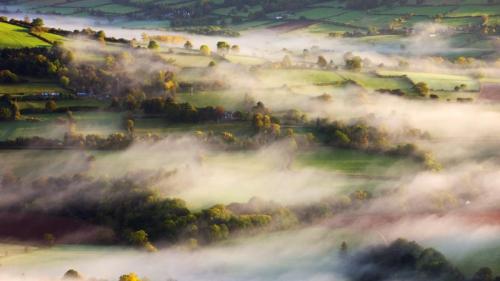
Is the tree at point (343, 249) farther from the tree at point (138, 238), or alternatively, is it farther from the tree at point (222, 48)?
the tree at point (222, 48)

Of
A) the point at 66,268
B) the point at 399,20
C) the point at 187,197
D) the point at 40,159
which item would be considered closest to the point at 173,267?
the point at 66,268

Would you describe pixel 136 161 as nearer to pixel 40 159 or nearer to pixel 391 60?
pixel 40 159

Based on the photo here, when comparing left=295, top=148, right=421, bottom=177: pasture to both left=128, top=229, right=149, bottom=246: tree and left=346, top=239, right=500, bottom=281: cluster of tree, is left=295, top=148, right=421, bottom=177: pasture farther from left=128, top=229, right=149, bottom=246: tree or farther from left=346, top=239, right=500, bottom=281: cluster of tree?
left=128, top=229, right=149, bottom=246: tree

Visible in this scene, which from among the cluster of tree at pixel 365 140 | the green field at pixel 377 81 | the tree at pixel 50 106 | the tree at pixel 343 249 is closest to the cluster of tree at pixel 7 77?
the tree at pixel 50 106

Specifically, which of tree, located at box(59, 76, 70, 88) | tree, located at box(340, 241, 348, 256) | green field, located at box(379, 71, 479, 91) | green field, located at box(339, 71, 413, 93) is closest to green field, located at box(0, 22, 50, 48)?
tree, located at box(59, 76, 70, 88)

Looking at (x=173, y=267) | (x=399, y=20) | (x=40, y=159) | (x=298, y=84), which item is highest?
(x=399, y=20)
